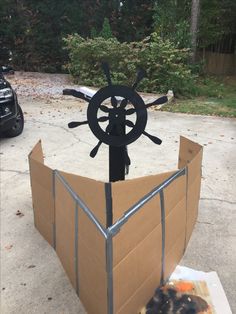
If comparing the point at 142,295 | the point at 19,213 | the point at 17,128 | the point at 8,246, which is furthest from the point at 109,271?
the point at 17,128

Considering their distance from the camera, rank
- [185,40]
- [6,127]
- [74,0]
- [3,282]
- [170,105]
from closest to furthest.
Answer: [3,282]
[6,127]
[170,105]
[185,40]
[74,0]

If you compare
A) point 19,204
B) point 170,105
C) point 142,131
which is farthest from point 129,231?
point 170,105

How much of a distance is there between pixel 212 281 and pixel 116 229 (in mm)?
Result: 1261

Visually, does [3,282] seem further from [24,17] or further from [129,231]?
[24,17]

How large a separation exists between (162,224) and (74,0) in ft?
41.9

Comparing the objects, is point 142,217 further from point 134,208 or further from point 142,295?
point 142,295

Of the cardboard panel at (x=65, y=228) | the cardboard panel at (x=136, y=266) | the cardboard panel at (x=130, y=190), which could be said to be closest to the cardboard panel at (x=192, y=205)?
the cardboard panel at (x=130, y=190)

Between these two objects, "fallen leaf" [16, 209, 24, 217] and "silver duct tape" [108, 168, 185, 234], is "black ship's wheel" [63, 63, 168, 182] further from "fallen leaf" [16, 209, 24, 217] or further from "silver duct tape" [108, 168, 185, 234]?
"fallen leaf" [16, 209, 24, 217]

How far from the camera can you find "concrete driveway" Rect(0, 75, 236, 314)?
301 cm

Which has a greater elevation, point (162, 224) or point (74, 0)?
point (74, 0)

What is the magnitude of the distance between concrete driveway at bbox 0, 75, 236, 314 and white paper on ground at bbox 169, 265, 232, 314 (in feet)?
0.23

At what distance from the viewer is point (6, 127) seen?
620cm

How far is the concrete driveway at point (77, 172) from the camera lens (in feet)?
9.86

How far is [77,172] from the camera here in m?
5.24
